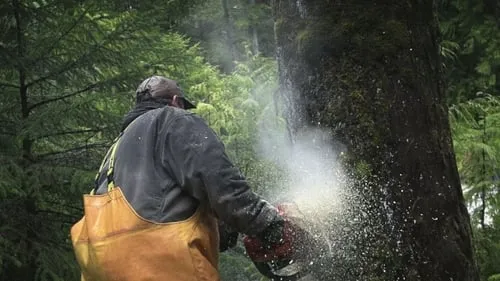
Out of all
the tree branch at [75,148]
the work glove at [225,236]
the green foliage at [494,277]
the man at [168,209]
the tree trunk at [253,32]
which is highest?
the man at [168,209]

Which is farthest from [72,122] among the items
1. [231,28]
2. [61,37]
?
[231,28]

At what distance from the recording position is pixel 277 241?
2.50m

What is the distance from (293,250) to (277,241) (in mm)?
118

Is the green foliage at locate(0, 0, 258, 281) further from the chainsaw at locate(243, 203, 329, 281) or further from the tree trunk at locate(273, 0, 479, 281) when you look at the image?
the tree trunk at locate(273, 0, 479, 281)

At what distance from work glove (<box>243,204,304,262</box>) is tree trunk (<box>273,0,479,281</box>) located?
0.98ft

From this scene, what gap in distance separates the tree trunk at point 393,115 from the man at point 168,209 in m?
0.48

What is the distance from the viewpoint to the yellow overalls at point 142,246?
2.35 metres

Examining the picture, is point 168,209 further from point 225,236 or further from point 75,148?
point 75,148

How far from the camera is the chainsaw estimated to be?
100 inches

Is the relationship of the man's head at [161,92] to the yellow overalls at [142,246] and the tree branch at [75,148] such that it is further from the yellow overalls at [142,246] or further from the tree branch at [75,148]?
the tree branch at [75,148]

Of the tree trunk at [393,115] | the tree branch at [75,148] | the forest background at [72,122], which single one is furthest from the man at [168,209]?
the tree branch at [75,148]

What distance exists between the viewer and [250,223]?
7.89 feet

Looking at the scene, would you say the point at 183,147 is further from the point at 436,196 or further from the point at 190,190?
the point at 436,196

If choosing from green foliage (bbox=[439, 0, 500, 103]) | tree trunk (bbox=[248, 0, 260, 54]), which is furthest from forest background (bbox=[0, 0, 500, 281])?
tree trunk (bbox=[248, 0, 260, 54])
